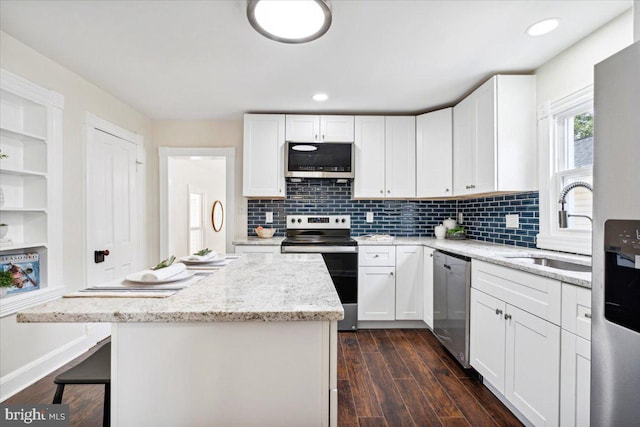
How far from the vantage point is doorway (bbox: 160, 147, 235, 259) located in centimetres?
375

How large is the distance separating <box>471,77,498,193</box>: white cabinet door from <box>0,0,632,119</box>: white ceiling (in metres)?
0.15

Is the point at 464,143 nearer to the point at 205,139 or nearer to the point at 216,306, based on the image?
the point at 216,306

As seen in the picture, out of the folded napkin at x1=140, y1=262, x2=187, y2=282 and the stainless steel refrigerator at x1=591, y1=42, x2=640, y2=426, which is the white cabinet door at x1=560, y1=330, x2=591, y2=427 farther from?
the folded napkin at x1=140, y1=262, x2=187, y2=282

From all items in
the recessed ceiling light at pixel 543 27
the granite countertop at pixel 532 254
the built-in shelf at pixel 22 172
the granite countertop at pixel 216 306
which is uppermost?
the recessed ceiling light at pixel 543 27

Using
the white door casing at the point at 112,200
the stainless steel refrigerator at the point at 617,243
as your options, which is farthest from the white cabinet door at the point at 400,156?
the white door casing at the point at 112,200

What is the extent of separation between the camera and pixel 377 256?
125 inches

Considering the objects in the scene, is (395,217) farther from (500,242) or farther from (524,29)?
(524,29)

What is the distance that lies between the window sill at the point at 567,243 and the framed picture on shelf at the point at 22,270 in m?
3.72

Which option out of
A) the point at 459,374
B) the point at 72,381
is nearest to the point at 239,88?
the point at 72,381

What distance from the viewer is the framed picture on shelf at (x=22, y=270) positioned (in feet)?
6.82

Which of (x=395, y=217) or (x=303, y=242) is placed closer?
(x=303, y=242)

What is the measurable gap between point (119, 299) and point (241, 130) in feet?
10.3

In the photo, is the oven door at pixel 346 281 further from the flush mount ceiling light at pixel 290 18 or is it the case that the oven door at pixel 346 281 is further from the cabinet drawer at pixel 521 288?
the flush mount ceiling light at pixel 290 18

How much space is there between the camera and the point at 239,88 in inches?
110
